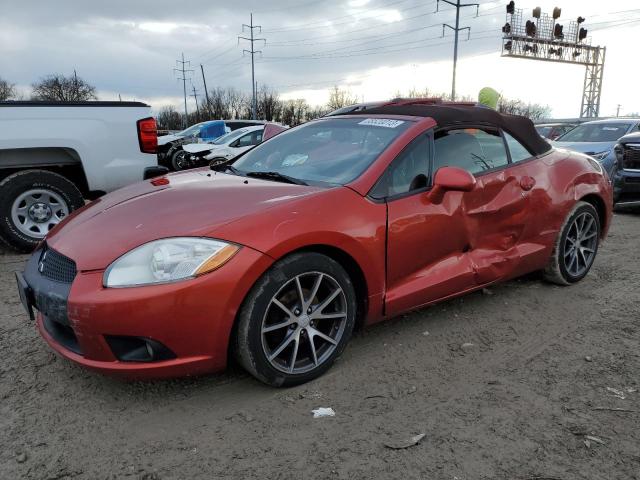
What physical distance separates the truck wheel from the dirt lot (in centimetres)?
224

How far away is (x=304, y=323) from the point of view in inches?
107

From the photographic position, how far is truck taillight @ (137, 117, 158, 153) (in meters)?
5.93

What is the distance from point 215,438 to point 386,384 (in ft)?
3.22

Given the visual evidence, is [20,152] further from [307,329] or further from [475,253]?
[475,253]

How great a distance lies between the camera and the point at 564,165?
4129mm

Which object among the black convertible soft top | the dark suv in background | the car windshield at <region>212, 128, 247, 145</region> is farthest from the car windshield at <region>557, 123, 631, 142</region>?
the car windshield at <region>212, 128, 247, 145</region>

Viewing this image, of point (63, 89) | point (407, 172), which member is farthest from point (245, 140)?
point (63, 89)

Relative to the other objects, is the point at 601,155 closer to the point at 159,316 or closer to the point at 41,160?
the point at 41,160

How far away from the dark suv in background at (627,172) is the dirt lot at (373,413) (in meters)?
5.54

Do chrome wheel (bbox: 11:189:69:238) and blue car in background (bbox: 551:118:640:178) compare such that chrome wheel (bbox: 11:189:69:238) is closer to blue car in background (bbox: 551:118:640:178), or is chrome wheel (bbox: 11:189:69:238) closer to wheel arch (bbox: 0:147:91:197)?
wheel arch (bbox: 0:147:91:197)

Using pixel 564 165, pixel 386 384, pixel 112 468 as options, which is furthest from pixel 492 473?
pixel 564 165

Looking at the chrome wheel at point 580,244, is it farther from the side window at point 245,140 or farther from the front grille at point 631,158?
the side window at point 245,140

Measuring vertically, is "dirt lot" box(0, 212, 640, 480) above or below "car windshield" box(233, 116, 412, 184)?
below

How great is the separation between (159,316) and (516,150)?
2.93 metres
